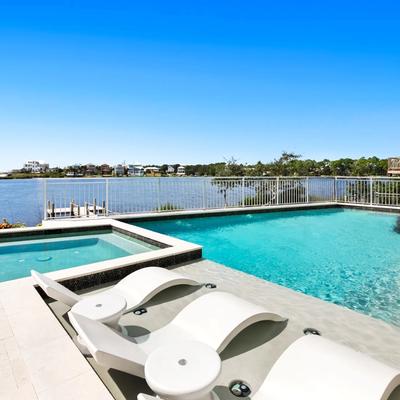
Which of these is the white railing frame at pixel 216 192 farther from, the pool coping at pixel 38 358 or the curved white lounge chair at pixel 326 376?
the curved white lounge chair at pixel 326 376

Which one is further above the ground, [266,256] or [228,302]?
[228,302]

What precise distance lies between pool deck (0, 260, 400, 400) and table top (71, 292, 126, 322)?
248 millimetres

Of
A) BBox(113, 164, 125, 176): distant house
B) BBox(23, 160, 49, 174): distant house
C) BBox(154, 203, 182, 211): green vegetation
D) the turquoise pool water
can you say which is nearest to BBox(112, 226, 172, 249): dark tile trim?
the turquoise pool water

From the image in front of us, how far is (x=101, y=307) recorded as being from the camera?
8.37 ft

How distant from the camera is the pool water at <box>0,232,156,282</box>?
5.20m

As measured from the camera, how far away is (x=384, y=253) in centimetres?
652

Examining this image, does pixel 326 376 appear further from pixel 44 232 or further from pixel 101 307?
pixel 44 232

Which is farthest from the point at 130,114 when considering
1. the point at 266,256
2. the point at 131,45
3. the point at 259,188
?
the point at 266,256

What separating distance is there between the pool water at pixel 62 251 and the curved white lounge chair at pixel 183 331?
3.32 meters

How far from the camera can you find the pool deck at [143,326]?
192cm

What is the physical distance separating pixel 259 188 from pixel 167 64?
8.66 m

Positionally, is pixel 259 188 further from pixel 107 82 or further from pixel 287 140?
pixel 287 140

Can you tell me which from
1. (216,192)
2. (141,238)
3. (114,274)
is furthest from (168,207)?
(114,274)

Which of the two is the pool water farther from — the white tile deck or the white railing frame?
the white tile deck
